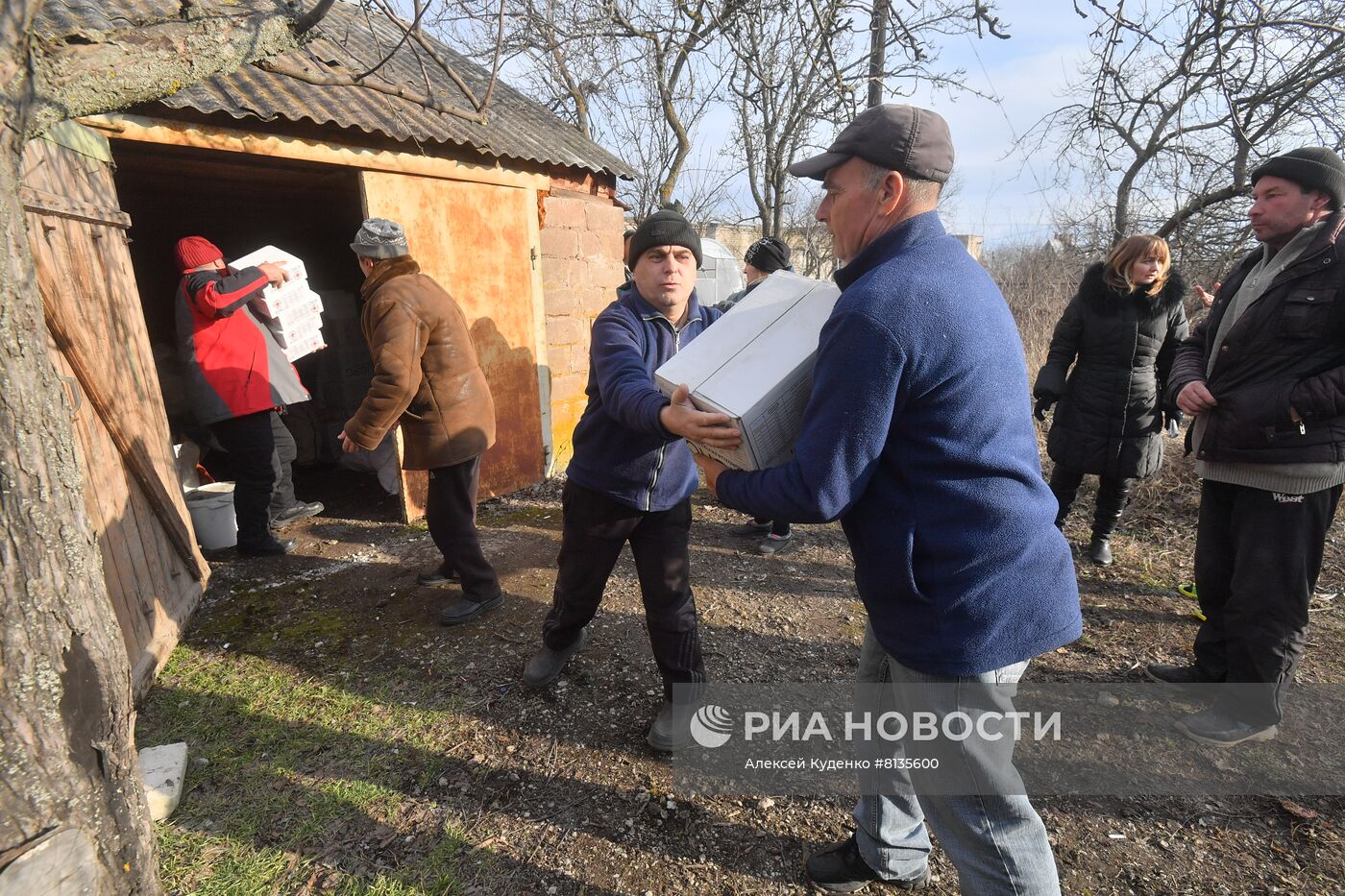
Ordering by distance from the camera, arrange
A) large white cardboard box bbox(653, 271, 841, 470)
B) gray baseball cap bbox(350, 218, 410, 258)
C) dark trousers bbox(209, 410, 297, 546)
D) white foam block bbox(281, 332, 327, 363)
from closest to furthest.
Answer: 1. large white cardboard box bbox(653, 271, 841, 470)
2. gray baseball cap bbox(350, 218, 410, 258)
3. dark trousers bbox(209, 410, 297, 546)
4. white foam block bbox(281, 332, 327, 363)

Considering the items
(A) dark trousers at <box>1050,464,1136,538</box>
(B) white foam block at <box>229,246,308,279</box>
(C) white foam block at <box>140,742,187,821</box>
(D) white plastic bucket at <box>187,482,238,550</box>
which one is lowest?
(C) white foam block at <box>140,742,187,821</box>

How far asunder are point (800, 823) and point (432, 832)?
1.25 metres

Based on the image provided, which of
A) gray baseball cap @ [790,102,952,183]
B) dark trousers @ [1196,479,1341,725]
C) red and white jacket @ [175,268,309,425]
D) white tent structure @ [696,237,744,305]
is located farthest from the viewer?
white tent structure @ [696,237,744,305]

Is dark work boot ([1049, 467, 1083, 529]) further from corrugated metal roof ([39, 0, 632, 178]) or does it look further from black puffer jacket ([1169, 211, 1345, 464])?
corrugated metal roof ([39, 0, 632, 178])

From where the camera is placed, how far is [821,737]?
2594 millimetres

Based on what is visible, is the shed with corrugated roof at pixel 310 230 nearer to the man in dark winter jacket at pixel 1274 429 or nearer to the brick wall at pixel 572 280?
the brick wall at pixel 572 280

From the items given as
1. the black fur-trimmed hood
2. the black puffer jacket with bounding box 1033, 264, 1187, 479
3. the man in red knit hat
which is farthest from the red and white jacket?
the black fur-trimmed hood

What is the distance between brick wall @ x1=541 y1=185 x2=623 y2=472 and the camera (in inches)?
211

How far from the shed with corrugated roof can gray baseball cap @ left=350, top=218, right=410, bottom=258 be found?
67 centimetres

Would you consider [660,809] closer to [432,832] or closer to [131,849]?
[432,832]

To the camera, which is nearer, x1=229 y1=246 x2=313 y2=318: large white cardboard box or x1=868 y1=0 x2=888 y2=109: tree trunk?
x1=229 y1=246 x2=313 y2=318: large white cardboard box

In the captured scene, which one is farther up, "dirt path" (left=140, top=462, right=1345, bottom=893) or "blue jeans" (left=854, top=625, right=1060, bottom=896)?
Result: "blue jeans" (left=854, top=625, right=1060, bottom=896)

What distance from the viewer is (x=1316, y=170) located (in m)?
2.17

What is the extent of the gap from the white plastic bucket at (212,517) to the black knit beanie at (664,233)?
141 inches
